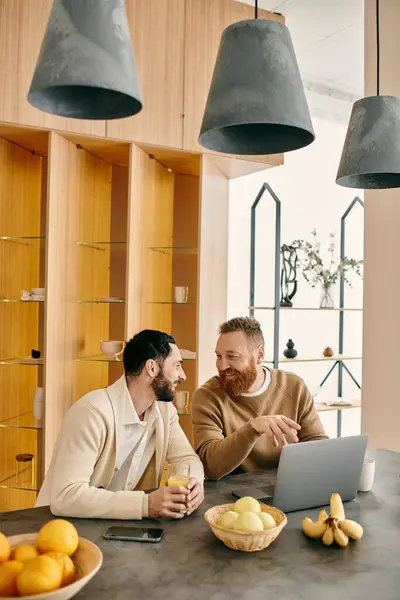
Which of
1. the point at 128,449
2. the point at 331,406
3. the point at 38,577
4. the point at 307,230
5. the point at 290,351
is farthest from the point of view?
the point at 307,230

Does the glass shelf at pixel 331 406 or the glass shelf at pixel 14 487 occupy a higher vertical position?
the glass shelf at pixel 331 406

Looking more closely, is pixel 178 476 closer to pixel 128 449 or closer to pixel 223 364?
pixel 128 449

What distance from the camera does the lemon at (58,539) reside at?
4.17ft

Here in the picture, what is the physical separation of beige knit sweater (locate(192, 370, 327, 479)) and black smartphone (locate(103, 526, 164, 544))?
587 millimetres

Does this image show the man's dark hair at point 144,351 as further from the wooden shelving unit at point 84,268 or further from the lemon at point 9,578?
the wooden shelving unit at point 84,268

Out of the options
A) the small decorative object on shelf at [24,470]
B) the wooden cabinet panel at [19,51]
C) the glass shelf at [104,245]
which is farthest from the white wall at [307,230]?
the wooden cabinet panel at [19,51]

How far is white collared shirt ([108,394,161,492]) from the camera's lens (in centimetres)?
199

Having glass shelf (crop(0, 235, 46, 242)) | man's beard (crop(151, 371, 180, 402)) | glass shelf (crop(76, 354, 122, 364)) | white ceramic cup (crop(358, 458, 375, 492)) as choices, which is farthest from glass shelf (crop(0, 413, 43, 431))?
white ceramic cup (crop(358, 458, 375, 492))

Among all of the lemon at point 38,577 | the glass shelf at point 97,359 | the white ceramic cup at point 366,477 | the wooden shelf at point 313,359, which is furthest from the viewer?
the wooden shelf at point 313,359

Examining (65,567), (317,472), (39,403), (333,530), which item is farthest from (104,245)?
(65,567)

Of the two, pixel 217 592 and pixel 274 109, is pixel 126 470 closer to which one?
pixel 217 592

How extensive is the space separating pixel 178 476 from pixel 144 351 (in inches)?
20.7

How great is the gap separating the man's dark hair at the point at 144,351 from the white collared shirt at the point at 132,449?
0.46 ft

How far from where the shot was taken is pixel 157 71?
3412 millimetres
